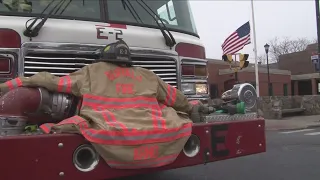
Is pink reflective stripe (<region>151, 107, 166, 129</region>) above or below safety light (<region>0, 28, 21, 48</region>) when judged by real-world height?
below

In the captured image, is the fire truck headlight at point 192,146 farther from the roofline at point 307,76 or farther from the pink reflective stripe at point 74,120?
the roofline at point 307,76

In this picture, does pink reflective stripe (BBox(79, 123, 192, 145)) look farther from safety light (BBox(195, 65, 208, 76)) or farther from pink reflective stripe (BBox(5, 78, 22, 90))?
safety light (BBox(195, 65, 208, 76))

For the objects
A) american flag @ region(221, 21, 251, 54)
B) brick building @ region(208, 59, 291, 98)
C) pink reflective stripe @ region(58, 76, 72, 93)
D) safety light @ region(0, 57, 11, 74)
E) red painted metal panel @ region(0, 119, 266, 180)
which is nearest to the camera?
red painted metal panel @ region(0, 119, 266, 180)

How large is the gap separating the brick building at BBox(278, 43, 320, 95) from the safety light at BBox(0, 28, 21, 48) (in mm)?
45985

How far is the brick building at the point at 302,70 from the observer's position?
156ft

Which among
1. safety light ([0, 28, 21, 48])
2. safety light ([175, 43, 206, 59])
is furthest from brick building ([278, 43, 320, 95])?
safety light ([0, 28, 21, 48])

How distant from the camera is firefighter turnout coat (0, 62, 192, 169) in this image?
9.84 ft

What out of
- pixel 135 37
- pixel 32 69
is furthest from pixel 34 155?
pixel 135 37

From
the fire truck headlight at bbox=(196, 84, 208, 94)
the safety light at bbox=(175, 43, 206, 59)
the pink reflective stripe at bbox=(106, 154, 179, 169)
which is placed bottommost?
the pink reflective stripe at bbox=(106, 154, 179, 169)

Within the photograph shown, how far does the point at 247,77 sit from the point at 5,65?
114ft

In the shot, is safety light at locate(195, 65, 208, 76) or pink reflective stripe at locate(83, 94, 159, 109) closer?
pink reflective stripe at locate(83, 94, 159, 109)

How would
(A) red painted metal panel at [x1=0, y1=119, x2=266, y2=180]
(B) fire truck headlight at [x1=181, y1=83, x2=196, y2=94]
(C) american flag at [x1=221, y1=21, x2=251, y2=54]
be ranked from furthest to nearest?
(C) american flag at [x1=221, y1=21, x2=251, y2=54], (B) fire truck headlight at [x1=181, y1=83, x2=196, y2=94], (A) red painted metal panel at [x1=0, y1=119, x2=266, y2=180]

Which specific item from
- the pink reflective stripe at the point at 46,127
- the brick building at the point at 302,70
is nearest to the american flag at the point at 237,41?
the pink reflective stripe at the point at 46,127

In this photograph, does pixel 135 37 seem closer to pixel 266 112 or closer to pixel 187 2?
pixel 187 2
